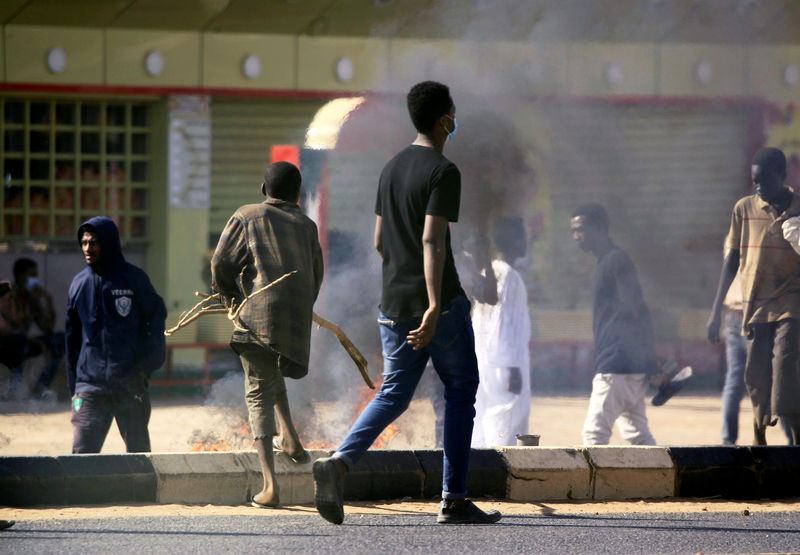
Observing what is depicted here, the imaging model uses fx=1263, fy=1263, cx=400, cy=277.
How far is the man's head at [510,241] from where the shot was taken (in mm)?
7230

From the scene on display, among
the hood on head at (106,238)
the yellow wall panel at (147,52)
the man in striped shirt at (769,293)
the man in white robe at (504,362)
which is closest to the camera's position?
the hood on head at (106,238)

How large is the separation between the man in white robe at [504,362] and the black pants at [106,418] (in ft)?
6.43

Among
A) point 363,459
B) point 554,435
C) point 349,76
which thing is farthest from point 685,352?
point 363,459

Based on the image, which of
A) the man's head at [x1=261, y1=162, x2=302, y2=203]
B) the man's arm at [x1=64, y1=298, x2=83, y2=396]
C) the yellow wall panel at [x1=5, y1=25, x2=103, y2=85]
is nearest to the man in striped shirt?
the man's head at [x1=261, y1=162, x2=302, y2=203]

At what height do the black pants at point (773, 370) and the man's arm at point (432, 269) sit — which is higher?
the man's arm at point (432, 269)

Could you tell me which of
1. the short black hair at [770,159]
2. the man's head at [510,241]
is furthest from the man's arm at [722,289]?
the man's head at [510,241]

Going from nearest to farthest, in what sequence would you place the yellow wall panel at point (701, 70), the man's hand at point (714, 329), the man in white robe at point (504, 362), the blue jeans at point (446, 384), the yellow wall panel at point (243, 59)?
the blue jeans at point (446, 384)
the man's hand at point (714, 329)
the man in white robe at point (504, 362)
the yellow wall panel at point (701, 70)
the yellow wall panel at point (243, 59)

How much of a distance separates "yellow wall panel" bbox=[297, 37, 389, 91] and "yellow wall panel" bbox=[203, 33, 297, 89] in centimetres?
11

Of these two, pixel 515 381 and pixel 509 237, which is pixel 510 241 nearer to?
pixel 509 237

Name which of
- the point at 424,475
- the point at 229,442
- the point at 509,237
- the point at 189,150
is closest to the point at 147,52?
the point at 189,150

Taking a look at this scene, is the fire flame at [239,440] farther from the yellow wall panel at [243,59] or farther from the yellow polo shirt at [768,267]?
the yellow wall panel at [243,59]

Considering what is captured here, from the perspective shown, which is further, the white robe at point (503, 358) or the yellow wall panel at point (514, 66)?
the yellow wall panel at point (514, 66)

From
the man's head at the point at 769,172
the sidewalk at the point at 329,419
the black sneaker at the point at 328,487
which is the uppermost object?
the man's head at the point at 769,172

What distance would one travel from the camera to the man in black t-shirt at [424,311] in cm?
473
